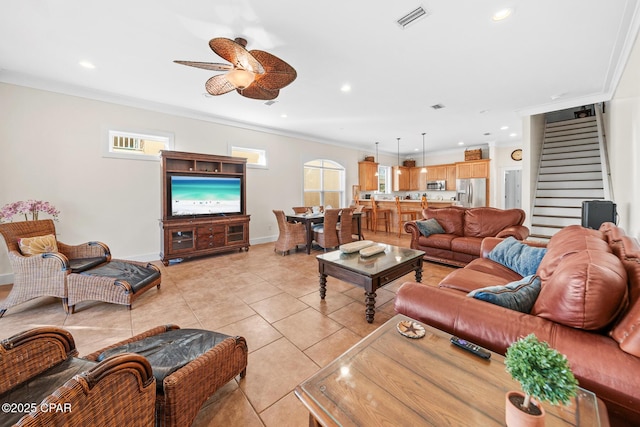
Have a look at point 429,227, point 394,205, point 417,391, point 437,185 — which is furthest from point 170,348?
point 437,185

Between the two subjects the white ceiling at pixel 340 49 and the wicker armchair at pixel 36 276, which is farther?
the wicker armchair at pixel 36 276

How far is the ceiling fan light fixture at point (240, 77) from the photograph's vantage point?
2.38 meters

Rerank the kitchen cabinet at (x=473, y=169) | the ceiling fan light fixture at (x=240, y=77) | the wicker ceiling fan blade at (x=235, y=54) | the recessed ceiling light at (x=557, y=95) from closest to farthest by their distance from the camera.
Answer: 1. the wicker ceiling fan blade at (x=235, y=54)
2. the ceiling fan light fixture at (x=240, y=77)
3. the recessed ceiling light at (x=557, y=95)
4. the kitchen cabinet at (x=473, y=169)

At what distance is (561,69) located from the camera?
10.8 feet

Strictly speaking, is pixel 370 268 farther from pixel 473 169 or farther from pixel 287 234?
pixel 473 169

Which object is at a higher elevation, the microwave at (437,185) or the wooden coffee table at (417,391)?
the microwave at (437,185)

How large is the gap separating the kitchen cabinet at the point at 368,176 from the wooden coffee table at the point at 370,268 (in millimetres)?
5520

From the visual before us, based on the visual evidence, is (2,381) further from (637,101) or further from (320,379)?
(637,101)

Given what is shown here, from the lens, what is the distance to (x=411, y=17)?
2277mm

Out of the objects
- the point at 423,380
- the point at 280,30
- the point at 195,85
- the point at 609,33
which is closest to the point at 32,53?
the point at 195,85

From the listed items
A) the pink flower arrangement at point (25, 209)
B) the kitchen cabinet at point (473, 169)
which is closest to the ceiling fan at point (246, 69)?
the pink flower arrangement at point (25, 209)

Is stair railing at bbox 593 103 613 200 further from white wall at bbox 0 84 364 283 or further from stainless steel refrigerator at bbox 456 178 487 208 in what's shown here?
white wall at bbox 0 84 364 283

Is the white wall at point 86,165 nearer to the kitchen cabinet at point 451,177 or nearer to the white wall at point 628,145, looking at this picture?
the white wall at point 628,145

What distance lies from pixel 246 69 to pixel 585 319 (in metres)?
2.88
